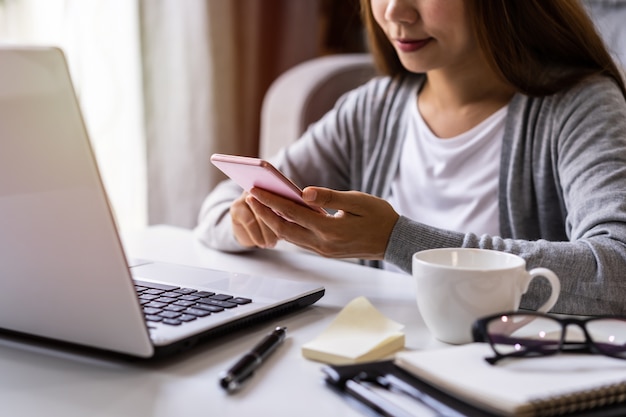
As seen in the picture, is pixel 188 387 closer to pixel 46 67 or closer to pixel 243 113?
pixel 46 67

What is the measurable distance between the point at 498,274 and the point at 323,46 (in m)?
1.87

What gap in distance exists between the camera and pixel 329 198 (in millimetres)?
842

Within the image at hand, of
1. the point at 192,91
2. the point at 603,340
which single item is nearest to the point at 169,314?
the point at 603,340

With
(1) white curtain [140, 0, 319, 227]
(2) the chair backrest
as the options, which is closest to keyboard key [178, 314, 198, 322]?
(2) the chair backrest

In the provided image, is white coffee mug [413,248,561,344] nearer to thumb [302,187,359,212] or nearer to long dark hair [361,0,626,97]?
thumb [302,187,359,212]

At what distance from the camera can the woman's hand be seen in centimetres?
86

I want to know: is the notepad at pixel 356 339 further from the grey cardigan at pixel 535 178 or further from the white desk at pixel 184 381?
the grey cardigan at pixel 535 178

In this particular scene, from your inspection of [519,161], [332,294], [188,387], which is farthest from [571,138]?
[188,387]

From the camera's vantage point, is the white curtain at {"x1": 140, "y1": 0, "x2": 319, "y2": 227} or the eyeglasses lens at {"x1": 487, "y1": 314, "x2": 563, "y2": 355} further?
the white curtain at {"x1": 140, "y1": 0, "x2": 319, "y2": 227}

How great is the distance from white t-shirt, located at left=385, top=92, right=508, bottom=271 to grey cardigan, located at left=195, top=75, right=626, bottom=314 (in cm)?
3

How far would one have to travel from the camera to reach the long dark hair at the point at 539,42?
1.14 metres

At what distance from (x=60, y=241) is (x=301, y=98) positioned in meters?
1.12

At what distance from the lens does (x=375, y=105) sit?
1.39 meters

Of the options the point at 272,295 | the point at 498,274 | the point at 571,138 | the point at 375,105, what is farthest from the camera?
the point at 375,105
